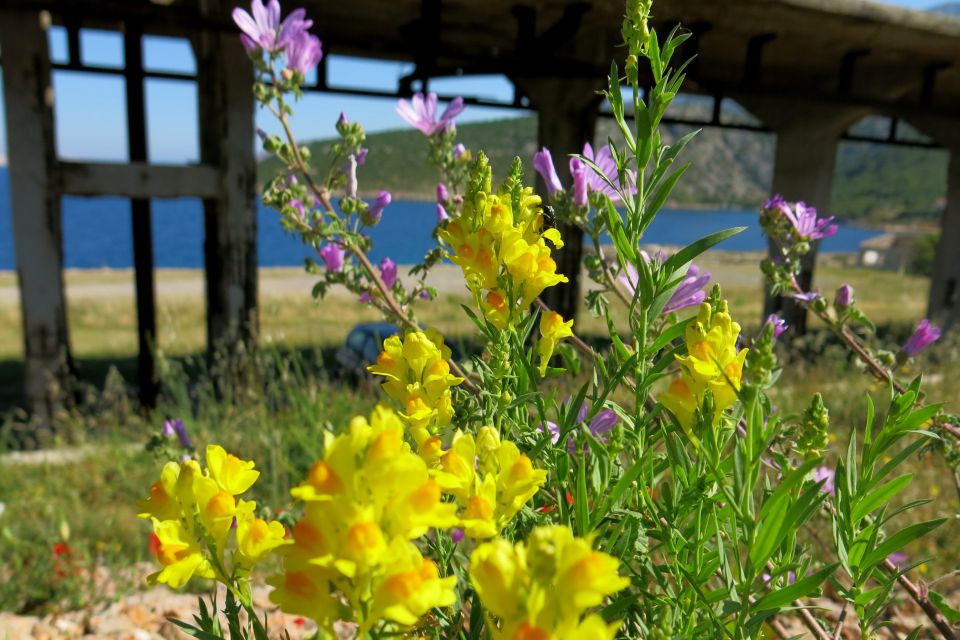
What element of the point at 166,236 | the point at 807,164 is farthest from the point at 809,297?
the point at 166,236

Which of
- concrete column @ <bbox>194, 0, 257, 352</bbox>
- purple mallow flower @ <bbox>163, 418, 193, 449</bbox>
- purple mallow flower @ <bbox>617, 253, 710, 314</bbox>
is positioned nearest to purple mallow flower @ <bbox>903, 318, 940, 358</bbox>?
purple mallow flower @ <bbox>617, 253, 710, 314</bbox>

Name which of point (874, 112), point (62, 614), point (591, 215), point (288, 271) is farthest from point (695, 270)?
point (288, 271)

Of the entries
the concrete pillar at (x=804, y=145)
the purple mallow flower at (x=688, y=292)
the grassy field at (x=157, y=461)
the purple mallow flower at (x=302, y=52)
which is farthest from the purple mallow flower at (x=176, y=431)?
the concrete pillar at (x=804, y=145)

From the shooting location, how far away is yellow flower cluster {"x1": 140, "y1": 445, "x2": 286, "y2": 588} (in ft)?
2.61

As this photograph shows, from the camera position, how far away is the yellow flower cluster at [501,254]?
992 mm

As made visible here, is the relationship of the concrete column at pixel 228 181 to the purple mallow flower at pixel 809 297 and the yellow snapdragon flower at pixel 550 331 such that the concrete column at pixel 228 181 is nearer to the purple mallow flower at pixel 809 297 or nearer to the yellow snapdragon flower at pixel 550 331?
the purple mallow flower at pixel 809 297

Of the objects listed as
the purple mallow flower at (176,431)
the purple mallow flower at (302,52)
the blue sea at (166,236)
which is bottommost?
the blue sea at (166,236)

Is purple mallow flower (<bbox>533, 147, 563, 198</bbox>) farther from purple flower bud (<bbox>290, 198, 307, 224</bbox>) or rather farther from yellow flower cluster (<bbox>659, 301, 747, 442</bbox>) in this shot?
yellow flower cluster (<bbox>659, 301, 747, 442</bbox>)

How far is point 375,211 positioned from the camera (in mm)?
1797

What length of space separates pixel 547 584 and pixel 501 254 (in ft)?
1.68

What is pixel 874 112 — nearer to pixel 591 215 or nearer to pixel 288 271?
pixel 591 215

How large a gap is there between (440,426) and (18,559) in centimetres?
279

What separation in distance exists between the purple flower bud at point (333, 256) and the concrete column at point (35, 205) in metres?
3.66

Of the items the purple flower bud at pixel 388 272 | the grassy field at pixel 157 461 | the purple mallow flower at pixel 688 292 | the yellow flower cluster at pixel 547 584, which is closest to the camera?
the yellow flower cluster at pixel 547 584
